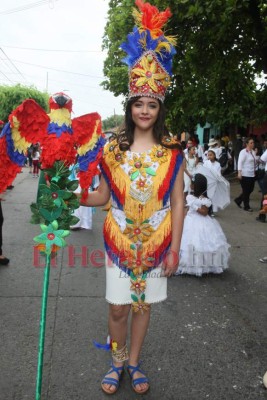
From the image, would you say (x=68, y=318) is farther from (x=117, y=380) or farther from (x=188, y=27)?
(x=188, y=27)

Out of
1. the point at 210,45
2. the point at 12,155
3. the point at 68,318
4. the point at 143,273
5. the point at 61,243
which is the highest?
the point at 210,45

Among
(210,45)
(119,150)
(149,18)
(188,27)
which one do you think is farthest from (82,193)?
(210,45)

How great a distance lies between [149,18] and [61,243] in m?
1.39

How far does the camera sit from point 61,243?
203 centimetres

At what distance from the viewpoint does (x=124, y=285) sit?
2.33 metres

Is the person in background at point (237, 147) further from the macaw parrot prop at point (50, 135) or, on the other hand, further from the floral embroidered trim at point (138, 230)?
the macaw parrot prop at point (50, 135)

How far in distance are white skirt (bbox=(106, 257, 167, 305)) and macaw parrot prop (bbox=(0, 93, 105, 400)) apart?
Answer: 0.44 meters

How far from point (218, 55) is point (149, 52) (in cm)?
761

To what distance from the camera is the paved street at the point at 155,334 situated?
2.50m

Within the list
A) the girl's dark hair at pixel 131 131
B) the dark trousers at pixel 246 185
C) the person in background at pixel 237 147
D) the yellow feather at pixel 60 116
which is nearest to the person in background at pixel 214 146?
the person in background at pixel 237 147

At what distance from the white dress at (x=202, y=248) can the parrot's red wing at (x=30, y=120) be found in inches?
113

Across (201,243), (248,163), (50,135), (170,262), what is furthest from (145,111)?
(248,163)

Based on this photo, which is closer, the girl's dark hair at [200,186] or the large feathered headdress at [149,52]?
the large feathered headdress at [149,52]

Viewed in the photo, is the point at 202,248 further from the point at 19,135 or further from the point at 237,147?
the point at 237,147
